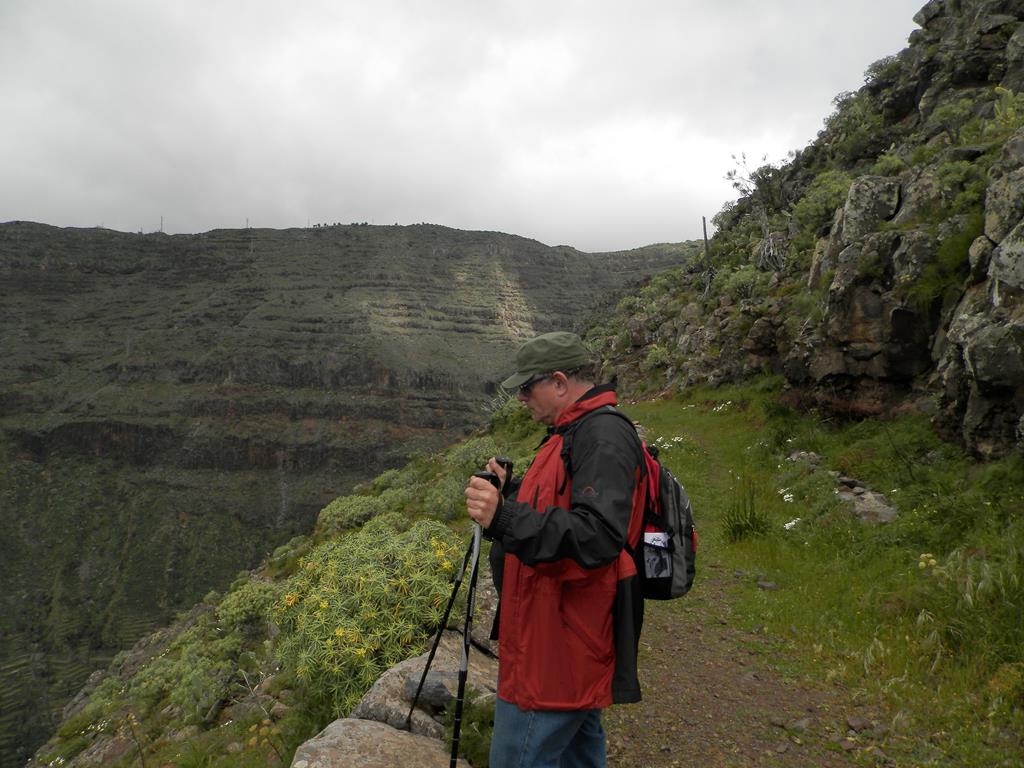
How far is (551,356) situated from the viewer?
8.34 feet

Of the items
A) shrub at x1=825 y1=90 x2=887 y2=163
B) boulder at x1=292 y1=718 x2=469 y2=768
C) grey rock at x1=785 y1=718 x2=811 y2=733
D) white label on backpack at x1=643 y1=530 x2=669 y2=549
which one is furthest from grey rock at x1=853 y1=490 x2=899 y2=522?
shrub at x1=825 y1=90 x2=887 y2=163

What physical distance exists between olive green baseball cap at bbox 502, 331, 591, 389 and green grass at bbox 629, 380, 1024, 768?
3.78m

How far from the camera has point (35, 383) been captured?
10762 centimetres

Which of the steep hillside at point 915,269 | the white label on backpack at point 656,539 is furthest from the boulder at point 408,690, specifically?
the steep hillside at point 915,269

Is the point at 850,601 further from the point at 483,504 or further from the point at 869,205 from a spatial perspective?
the point at 869,205

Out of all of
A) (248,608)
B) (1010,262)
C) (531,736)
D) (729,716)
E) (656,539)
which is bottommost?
(248,608)

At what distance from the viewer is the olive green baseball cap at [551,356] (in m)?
2.54

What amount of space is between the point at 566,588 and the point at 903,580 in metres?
5.75

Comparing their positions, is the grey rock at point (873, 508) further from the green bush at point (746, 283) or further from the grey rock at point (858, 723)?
the green bush at point (746, 283)

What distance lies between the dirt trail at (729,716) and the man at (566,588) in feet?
8.00

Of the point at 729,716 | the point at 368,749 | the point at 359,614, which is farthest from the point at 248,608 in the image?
the point at 729,716

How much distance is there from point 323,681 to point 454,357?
119038mm

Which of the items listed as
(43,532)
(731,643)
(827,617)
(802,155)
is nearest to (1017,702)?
(827,617)

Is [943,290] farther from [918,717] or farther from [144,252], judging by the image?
[144,252]
